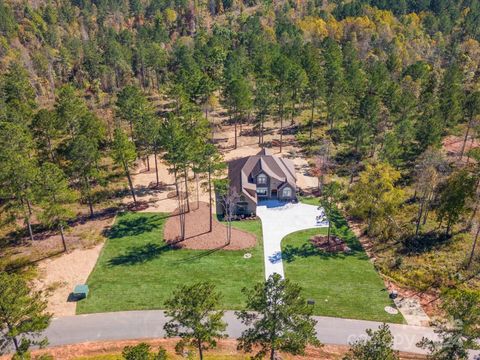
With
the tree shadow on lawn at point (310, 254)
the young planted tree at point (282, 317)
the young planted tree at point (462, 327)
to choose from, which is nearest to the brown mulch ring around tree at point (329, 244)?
the tree shadow on lawn at point (310, 254)

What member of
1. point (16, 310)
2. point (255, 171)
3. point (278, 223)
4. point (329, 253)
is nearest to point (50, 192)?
point (16, 310)

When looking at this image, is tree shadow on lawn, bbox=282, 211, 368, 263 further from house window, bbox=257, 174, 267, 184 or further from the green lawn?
house window, bbox=257, 174, 267, 184

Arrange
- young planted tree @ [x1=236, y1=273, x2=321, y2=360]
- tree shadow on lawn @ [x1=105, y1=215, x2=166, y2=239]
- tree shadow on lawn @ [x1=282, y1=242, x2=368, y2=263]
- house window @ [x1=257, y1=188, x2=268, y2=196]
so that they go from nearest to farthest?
young planted tree @ [x1=236, y1=273, x2=321, y2=360], tree shadow on lawn @ [x1=282, y1=242, x2=368, y2=263], tree shadow on lawn @ [x1=105, y1=215, x2=166, y2=239], house window @ [x1=257, y1=188, x2=268, y2=196]

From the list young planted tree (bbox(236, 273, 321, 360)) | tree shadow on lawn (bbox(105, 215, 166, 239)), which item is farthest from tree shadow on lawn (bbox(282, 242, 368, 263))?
young planted tree (bbox(236, 273, 321, 360))

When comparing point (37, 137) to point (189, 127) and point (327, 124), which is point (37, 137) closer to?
point (189, 127)

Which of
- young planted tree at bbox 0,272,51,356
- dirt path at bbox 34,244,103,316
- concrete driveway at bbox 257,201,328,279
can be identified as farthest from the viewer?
concrete driveway at bbox 257,201,328,279

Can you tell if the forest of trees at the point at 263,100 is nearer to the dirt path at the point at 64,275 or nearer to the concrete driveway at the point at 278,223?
the dirt path at the point at 64,275

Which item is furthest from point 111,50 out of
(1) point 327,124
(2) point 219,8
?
(2) point 219,8
